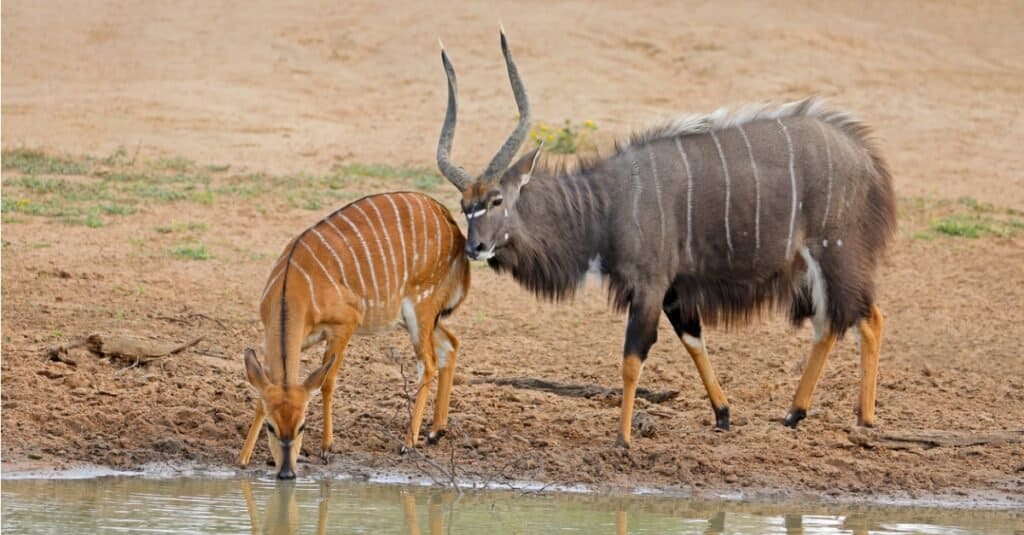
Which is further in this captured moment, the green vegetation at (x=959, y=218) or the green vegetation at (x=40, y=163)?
the green vegetation at (x=40, y=163)

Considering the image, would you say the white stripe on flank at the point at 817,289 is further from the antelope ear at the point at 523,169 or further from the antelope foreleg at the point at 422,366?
the antelope foreleg at the point at 422,366

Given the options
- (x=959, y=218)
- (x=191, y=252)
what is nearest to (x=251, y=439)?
(x=191, y=252)

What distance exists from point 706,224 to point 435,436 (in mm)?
1508

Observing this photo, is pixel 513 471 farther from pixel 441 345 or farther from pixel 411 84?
pixel 411 84

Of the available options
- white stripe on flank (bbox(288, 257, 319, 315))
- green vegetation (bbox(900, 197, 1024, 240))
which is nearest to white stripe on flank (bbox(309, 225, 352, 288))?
white stripe on flank (bbox(288, 257, 319, 315))

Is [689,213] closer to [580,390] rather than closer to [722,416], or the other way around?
[722,416]

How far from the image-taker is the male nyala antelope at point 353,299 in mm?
6434

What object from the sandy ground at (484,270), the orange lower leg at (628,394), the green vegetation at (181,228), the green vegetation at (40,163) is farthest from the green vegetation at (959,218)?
the green vegetation at (40,163)

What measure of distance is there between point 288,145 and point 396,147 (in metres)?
0.87

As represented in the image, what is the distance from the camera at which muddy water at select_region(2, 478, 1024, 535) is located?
20.0ft

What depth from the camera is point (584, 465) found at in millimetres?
6918

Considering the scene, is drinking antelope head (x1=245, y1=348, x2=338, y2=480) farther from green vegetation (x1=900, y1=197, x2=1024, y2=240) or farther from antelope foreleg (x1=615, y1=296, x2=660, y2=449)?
green vegetation (x1=900, y1=197, x2=1024, y2=240)

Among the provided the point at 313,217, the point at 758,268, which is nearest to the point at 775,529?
the point at 758,268

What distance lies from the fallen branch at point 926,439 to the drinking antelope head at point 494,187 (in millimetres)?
1771
